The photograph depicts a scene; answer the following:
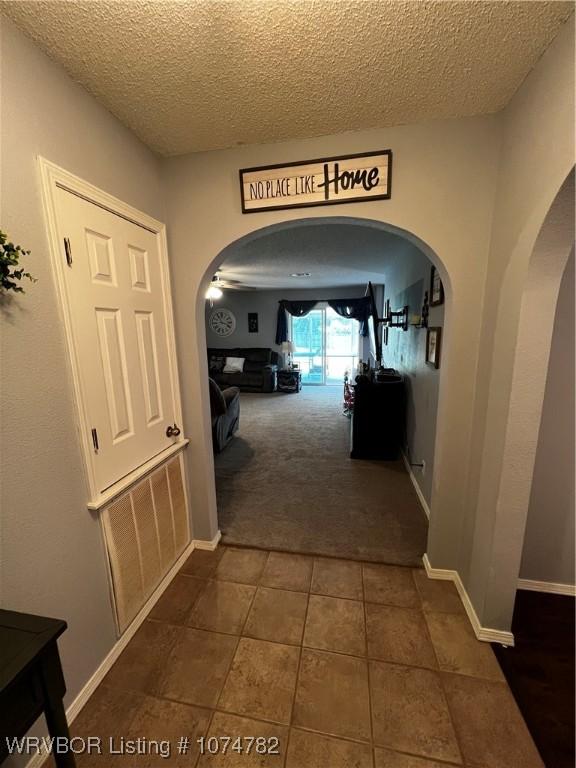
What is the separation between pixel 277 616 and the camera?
1640 mm

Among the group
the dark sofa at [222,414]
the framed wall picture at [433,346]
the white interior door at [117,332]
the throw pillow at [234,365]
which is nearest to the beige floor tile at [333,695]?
the white interior door at [117,332]

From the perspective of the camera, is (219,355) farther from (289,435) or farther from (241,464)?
(241,464)

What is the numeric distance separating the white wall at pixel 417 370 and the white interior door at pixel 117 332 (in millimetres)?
1838

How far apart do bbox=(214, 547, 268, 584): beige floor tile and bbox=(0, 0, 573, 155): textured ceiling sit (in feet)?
7.91

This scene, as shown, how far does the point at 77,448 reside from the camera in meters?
1.24

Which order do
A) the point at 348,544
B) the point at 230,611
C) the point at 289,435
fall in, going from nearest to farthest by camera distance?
the point at 230,611, the point at 348,544, the point at 289,435

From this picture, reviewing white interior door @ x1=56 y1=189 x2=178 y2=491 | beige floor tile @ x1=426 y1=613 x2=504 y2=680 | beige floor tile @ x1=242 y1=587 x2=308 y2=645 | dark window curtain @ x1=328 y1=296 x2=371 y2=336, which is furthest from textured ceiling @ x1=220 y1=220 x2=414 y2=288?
beige floor tile @ x1=426 y1=613 x2=504 y2=680

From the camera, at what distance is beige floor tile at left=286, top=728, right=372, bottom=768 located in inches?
42.7

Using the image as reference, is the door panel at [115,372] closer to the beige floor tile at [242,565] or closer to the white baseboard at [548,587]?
the beige floor tile at [242,565]

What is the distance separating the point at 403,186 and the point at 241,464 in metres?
2.88

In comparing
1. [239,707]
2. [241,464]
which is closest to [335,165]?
[239,707]

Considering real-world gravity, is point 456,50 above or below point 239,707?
above

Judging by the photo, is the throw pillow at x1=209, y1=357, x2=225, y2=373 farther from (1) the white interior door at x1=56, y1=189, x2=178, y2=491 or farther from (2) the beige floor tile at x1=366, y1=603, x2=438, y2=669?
(2) the beige floor tile at x1=366, y1=603, x2=438, y2=669

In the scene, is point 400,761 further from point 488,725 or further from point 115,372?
point 115,372
